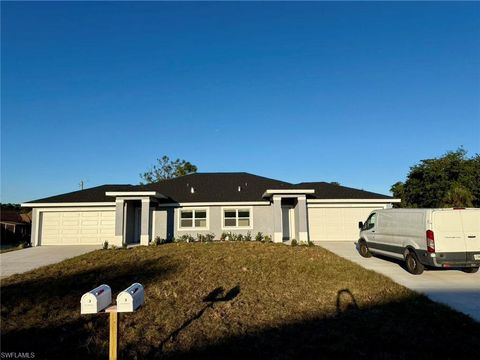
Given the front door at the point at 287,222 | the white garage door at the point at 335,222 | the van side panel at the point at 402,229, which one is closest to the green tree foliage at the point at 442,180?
the white garage door at the point at 335,222

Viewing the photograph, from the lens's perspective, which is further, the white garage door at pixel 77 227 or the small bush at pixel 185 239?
the white garage door at pixel 77 227

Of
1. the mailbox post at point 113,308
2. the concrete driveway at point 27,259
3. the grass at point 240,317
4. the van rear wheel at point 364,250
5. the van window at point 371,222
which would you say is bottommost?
the grass at point 240,317

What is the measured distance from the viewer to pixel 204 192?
23.3 metres

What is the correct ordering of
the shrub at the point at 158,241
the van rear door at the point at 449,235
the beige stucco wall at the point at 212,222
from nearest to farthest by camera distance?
1. the van rear door at the point at 449,235
2. the shrub at the point at 158,241
3. the beige stucco wall at the point at 212,222

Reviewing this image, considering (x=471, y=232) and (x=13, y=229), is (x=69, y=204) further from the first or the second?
(x=471, y=232)

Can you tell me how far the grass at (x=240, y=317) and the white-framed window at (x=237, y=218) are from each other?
32.1 feet

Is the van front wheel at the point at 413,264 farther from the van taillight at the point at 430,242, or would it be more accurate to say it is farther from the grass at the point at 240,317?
the grass at the point at 240,317

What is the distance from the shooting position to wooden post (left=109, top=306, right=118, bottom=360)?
383cm

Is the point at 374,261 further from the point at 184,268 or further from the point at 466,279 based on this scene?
the point at 184,268

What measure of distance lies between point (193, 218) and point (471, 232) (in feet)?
50.8

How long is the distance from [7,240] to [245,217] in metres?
22.1

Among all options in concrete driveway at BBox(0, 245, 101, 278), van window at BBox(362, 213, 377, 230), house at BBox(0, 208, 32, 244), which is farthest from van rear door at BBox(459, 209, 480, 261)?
house at BBox(0, 208, 32, 244)

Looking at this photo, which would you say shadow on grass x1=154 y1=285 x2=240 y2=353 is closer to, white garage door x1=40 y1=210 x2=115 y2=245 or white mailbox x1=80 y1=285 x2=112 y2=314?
white mailbox x1=80 y1=285 x2=112 y2=314

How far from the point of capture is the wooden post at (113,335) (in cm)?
383
